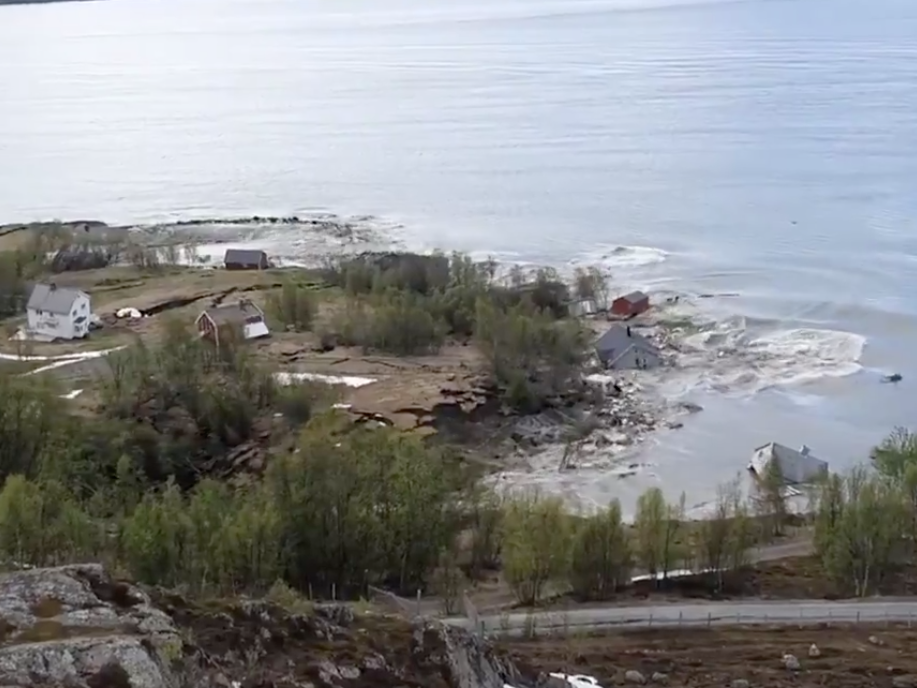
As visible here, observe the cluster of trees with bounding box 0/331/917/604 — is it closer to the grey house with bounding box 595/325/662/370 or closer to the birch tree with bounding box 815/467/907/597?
the birch tree with bounding box 815/467/907/597

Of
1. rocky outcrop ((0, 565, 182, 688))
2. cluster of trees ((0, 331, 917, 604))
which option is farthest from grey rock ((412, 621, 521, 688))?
cluster of trees ((0, 331, 917, 604))

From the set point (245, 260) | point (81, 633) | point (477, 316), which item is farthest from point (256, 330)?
point (81, 633)

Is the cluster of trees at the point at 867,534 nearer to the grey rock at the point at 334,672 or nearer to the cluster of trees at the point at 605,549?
the cluster of trees at the point at 605,549

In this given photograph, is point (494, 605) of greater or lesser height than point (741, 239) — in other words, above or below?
below

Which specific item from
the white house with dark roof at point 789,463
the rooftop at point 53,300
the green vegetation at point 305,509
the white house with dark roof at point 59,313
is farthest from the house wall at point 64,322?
the white house with dark roof at point 789,463

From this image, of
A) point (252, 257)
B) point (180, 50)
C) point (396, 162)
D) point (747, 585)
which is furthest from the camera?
point (180, 50)

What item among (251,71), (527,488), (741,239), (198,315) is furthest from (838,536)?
(251,71)

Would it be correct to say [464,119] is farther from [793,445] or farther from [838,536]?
[838,536]

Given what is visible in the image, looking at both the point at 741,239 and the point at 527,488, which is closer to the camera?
the point at 527,488
